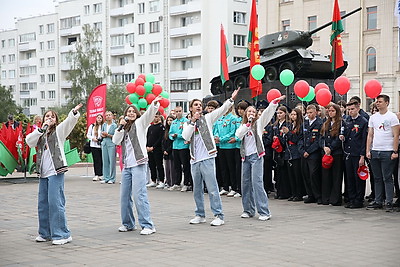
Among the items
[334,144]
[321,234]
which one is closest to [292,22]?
[334,144]

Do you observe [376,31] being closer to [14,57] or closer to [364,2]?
[364,2]

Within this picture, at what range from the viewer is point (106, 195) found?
552 inches

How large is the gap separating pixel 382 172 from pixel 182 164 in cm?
539

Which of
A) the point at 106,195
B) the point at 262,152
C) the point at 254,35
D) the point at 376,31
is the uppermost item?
the point at 376,31

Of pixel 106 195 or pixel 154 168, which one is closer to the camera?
pixel 106 195

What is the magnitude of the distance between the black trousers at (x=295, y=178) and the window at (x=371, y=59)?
3398 cm

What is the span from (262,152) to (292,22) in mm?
41035

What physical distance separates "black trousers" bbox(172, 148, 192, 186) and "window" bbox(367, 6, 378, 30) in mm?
32742

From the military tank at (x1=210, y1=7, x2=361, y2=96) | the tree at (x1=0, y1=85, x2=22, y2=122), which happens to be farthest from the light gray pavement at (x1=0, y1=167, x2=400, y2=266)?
the tree at (x1=0, y1=85, x2=22, y2=122)

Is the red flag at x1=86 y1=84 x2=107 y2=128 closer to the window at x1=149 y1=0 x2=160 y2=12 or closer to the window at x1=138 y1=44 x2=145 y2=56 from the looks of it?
the window at x1=149 y1=0 x2=160 y2=12

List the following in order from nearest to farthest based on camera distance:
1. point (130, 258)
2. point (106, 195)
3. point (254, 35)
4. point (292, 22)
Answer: point (130, 258), point (106, 195), point (254, 35), point (292, 22)

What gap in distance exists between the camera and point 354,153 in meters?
11.6

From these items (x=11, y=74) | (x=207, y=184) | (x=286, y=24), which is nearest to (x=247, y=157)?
(x=207, y=184)

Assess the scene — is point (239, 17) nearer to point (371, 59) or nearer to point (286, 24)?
point (286, 24)
